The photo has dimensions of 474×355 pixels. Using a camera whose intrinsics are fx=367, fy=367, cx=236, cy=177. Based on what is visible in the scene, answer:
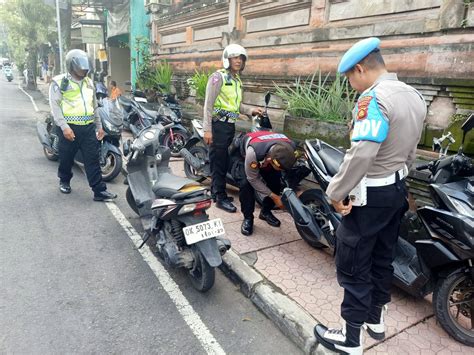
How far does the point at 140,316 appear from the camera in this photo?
269 centimetres

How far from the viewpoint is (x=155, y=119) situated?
295 inches

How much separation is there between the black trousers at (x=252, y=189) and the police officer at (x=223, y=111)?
2.21 feet

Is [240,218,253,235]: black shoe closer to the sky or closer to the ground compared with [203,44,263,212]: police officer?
closer to the ground

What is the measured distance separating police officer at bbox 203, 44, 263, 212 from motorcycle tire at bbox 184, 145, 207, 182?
0.93 meters

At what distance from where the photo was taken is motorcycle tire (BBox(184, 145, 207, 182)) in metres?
5.62

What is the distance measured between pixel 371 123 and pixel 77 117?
3.90m

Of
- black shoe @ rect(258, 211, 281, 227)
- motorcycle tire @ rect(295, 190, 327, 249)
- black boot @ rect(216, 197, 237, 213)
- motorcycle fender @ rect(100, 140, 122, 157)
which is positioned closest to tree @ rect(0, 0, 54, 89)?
motorcycle fender @ rect(100, 140, 122, 157)

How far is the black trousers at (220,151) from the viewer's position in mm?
4539

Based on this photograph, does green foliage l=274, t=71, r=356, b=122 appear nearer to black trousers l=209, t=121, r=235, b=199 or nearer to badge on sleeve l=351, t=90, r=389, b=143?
black trousers l=209, t=121, r=235, b=199

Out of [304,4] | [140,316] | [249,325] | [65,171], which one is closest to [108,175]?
[65,171]

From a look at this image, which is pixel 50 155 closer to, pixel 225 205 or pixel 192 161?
pixel 192 161

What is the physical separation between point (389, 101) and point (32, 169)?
19.9 ft

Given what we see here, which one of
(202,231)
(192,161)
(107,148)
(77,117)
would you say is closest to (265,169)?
(202,231)

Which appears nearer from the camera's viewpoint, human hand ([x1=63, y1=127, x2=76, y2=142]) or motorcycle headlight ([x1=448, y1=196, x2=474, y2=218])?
motorcycle headlight ([x1=448, y1=196, x2=474, y2=218])
